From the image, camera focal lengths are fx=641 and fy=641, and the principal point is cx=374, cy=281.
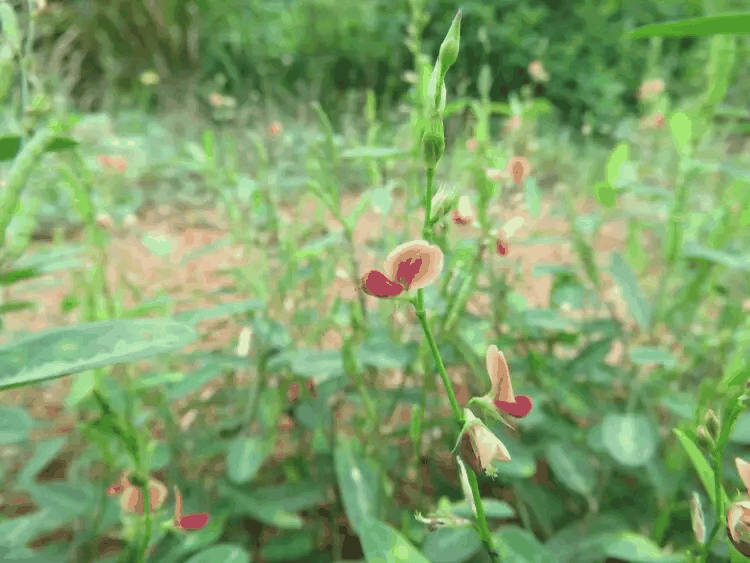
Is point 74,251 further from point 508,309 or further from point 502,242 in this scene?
point 508,309

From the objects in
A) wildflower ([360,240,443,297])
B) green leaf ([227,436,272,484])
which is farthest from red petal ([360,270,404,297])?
green leaf ([227,436,272,484])

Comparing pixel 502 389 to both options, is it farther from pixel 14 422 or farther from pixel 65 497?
pixel 65 497

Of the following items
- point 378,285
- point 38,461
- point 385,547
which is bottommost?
point 38,461

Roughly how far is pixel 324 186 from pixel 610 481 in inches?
26.3

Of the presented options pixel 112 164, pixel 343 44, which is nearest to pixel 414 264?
pixel 112 164

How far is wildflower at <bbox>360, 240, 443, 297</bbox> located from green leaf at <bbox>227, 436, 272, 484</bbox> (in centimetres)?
58

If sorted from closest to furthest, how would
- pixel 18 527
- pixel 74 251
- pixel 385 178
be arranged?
1. pixel 18 527
2. pixel 74 251
3. pixel 385 178

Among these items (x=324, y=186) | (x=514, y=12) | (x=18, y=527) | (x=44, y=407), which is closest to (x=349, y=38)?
(x=514, y=12)

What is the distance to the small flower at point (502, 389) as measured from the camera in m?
0.39

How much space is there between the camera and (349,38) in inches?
205

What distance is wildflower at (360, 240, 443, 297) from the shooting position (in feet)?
1.29

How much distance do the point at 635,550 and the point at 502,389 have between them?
17.1 inches

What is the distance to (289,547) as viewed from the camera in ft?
3.07

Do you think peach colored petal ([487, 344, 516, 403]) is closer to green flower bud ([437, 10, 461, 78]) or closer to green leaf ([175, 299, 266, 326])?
green flower bud ([437, 10, 461, 78])
